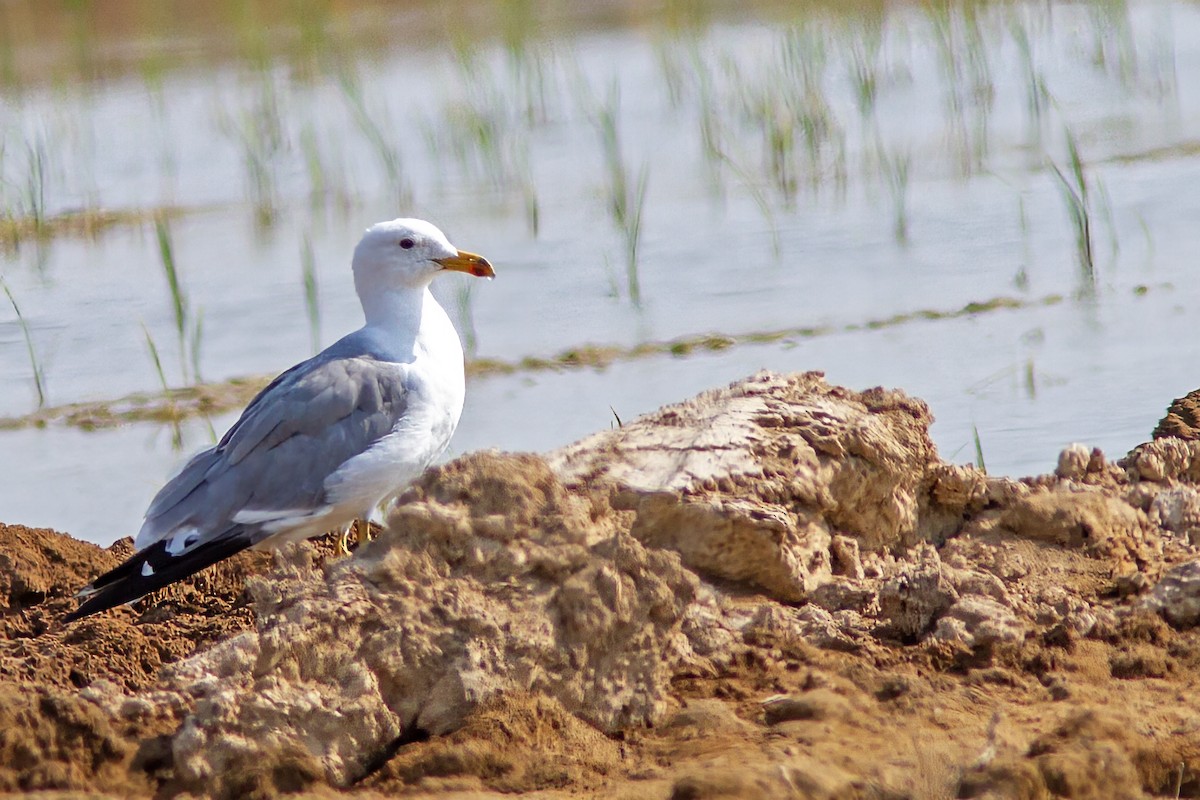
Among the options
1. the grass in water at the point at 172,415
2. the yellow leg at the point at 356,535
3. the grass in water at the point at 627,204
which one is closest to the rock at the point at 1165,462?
the yellow leg at the point at 356,535

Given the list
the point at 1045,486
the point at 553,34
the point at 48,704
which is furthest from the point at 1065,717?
the point at 553,34

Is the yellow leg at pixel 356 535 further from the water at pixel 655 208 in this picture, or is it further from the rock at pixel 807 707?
the rock at pixel 807 707

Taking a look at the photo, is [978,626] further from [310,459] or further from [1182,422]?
[310,459]

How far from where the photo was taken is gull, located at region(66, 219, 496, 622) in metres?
4.44

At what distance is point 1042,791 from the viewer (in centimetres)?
260

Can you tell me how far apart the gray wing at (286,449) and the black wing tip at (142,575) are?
12 centimetres

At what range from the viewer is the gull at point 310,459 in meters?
4.44

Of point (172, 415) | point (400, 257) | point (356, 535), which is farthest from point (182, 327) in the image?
point (356, 535)

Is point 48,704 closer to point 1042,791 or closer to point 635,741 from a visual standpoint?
point 635,741

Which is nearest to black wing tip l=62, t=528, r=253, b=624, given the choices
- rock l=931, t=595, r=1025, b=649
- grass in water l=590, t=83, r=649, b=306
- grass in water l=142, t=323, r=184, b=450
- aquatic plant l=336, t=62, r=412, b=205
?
rock l=931, t=595, r=1025, b=649

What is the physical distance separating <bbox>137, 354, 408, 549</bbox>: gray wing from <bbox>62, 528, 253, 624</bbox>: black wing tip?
0.12 m

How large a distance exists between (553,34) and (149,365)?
7.06 meters

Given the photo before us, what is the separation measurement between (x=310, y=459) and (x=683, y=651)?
163 centimetres

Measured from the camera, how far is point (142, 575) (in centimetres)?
416
